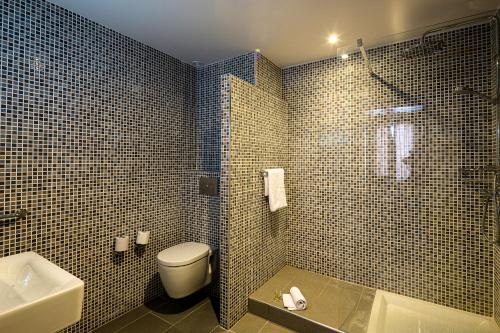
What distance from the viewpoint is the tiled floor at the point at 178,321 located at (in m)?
1.97

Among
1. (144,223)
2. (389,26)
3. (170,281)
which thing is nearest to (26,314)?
(170,281)

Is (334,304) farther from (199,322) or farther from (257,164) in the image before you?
(257,164)

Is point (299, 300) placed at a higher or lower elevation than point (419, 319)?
higher

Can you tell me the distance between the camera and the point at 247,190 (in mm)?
2191

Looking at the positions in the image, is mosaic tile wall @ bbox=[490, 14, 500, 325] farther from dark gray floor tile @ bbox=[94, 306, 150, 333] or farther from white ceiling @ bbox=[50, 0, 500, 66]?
dark gray floor tile @ bbox=[94, 306, 150, 333]

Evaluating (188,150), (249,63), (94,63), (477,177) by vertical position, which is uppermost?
(249,63)

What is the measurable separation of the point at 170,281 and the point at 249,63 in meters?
2.15

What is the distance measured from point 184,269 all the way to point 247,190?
862 millimetres

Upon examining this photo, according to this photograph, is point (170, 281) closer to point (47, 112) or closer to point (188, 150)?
point (188, 150)

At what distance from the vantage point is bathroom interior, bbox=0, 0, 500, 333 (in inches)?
67.8

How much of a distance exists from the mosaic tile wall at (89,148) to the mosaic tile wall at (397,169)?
1440 millimetres

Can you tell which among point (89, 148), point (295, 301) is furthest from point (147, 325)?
point (89, 148)

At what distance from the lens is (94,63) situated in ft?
6.42

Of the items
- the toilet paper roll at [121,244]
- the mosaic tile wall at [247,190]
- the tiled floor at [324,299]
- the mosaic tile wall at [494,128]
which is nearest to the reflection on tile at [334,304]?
the tiled floor at [324,299]
